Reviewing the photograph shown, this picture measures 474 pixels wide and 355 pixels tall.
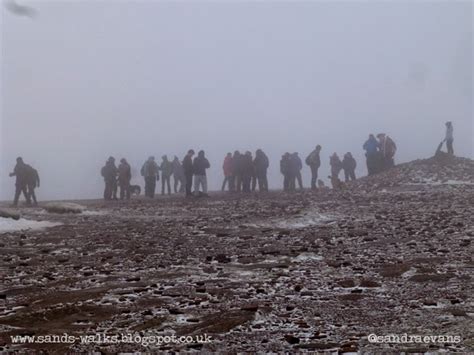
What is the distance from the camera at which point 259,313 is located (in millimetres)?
6957

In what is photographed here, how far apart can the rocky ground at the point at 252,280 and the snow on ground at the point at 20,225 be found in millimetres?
645

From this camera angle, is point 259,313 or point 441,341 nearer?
point 441,341

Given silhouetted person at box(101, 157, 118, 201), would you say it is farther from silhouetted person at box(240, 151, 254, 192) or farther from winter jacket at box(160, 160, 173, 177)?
silhouetted person at box(240, 151, 254, 192)

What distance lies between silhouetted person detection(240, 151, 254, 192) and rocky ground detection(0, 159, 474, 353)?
13.0 meters

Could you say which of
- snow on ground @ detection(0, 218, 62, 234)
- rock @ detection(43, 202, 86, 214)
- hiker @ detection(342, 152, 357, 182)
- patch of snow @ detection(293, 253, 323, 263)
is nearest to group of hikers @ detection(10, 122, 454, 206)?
hiker @ detection(342, 152, 357, 182)

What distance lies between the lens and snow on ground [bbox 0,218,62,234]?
16.7 meters

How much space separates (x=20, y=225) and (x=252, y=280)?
10678 millimetres

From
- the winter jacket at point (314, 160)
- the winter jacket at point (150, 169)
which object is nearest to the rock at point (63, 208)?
the winter jacket at point (150, 169)

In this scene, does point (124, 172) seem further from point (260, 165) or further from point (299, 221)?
point (299, 221)

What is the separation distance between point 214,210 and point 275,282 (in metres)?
12.3

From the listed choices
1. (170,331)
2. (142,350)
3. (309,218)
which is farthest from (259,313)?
(309,218)

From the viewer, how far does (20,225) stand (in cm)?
1717

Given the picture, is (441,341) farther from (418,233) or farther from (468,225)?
(468,225)

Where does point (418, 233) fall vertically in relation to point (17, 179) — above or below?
below
